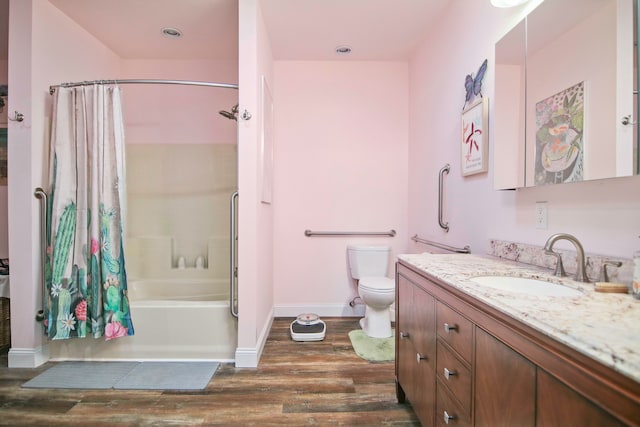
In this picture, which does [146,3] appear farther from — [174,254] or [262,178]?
[174,254]

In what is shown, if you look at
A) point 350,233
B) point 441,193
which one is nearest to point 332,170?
point 350,233

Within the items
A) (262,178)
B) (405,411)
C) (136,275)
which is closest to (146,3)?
(262,178)

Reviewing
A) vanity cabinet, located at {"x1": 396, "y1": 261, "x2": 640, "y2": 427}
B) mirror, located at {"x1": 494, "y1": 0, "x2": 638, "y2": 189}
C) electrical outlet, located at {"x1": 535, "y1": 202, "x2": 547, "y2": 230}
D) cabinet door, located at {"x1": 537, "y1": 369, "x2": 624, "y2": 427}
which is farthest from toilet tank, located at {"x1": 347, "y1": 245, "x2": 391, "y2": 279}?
cabinet door, located at {"x1": 537, "y1": 369, "x2": 624, "y2": 427}

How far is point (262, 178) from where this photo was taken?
84.4 inches

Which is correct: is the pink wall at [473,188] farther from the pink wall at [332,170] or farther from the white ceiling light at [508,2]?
the pink wall at [332,170]

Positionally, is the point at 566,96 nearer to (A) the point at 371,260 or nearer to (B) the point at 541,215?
(B) the point at 541,215

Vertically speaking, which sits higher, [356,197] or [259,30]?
[259,30]

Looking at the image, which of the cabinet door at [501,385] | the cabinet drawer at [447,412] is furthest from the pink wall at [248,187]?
the cabinet door at [501,385]

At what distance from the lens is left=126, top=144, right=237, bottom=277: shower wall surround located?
266 centimetres

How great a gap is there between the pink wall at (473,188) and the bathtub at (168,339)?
1.76 m

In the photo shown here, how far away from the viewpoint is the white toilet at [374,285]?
2.22 m

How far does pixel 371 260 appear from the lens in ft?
8.74

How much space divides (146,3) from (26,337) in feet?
8.04

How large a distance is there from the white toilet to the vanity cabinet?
76 centimetres
